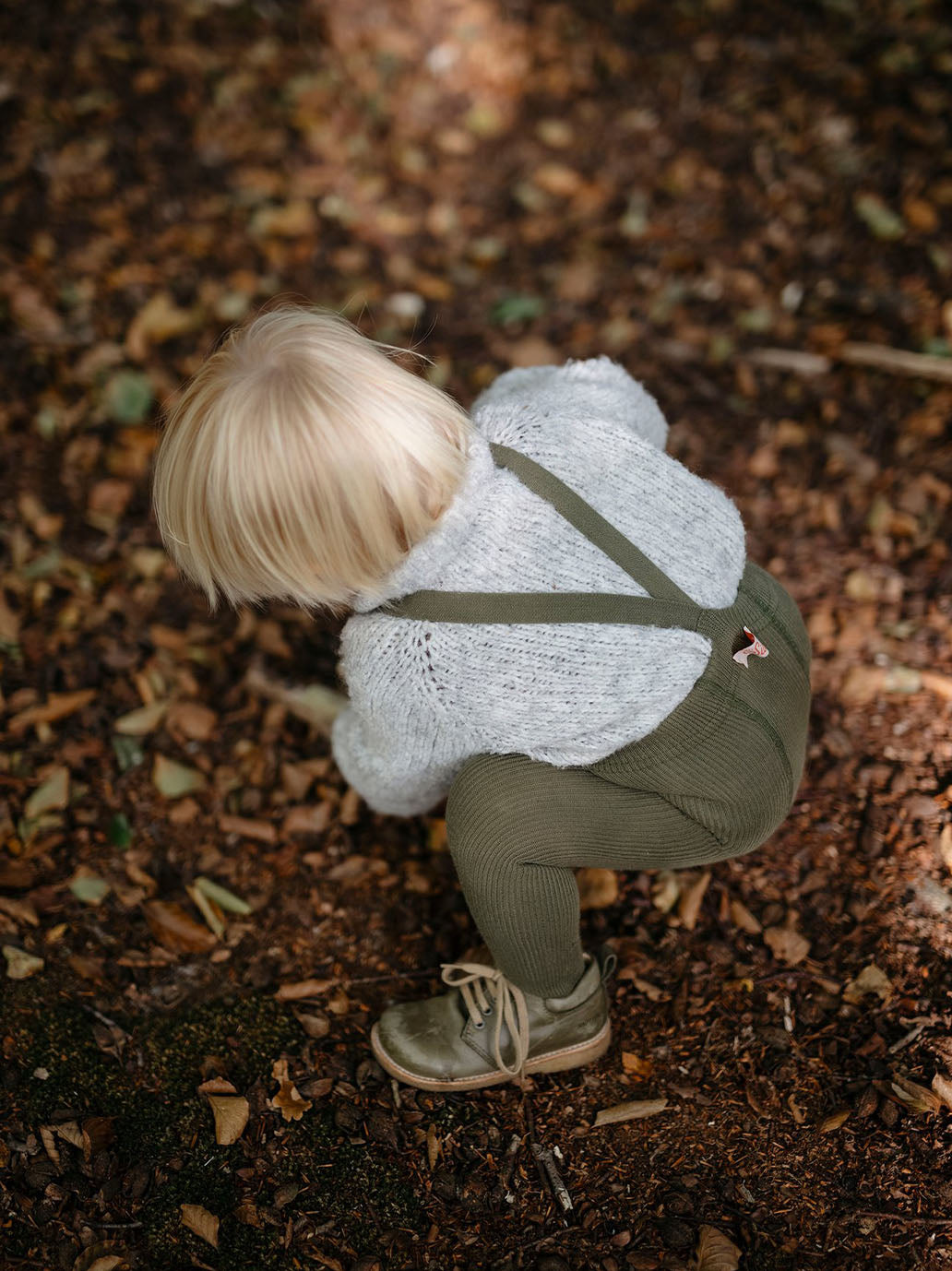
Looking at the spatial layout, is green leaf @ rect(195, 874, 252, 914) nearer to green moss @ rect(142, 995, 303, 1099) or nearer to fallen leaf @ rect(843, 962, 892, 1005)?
green moss @ rect(142, 995, 303, 1099)

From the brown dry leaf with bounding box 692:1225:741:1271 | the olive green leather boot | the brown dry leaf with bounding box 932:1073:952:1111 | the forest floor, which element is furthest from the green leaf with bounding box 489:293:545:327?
the brown dry leaf with bounding box 692:1225:741:1271

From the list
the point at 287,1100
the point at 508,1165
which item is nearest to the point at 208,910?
the point at 287,1100

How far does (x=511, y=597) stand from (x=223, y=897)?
43.7 inches

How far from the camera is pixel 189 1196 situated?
1.73m

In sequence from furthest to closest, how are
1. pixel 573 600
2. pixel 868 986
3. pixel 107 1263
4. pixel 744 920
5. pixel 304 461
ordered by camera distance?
pixel 744 920, pixel 868 986, pixel 107 1263, pixel 573 600, pixel 304 461

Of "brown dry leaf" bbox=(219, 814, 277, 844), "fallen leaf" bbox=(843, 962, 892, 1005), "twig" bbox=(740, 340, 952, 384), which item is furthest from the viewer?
"twig" bbox=(740, 340, 952, 384)

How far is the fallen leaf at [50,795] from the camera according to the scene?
219 centimetres

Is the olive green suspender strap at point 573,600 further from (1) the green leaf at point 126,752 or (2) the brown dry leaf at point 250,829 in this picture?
(1) the green leaf at point 126,752

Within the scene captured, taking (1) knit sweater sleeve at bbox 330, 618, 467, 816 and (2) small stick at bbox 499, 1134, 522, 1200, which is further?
(2) small stick at bbox 499, 1134, 522, 1200

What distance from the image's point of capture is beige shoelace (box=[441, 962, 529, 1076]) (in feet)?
5.85

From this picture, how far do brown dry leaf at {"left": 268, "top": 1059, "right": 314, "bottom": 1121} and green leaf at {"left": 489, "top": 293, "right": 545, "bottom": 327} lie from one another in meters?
2.28

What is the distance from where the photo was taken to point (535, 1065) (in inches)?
71.7

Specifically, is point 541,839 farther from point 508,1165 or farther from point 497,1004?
point 508,1165

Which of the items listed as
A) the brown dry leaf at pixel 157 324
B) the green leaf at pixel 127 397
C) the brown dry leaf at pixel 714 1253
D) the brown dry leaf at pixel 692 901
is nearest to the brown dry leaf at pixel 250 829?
the brown dry leaf at pixel 692 901
